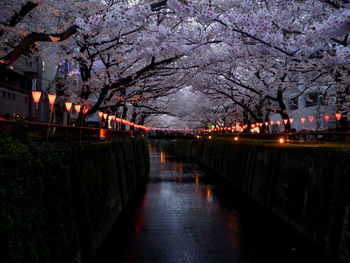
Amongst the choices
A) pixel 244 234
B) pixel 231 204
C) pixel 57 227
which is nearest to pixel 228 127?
pixel 231 204

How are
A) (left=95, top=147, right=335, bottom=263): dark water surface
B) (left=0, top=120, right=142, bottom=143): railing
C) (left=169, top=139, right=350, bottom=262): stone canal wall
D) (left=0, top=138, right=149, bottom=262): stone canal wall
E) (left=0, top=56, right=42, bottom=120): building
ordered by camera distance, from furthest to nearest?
(left=0, top=56, right=42, bottom=120): building, (left=95, top=147, right=335, bottom=263): dark water surface, (left=169, top=139, right=350, bottom=262): stone canal wall, (left=0, top=120, right=142, bottom=143): railing, (left=0, top=138, right=149, bottom=262): stone canal wall

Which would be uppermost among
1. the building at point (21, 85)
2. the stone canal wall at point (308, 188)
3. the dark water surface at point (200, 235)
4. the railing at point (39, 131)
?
the building at point (21, 85)

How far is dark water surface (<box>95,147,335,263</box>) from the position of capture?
1034 cm

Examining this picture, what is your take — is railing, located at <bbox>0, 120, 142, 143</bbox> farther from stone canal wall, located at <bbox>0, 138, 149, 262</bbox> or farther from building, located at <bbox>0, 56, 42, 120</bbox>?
building, located at <bbox>0, 56, 42, 120</bbox>

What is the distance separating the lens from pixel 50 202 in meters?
6.59

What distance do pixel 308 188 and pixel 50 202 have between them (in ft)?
26.8

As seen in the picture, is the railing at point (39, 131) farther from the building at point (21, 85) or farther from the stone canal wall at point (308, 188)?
the building at point (21, 85)

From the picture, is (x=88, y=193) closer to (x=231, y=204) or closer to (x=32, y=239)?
(x=32, y=239)

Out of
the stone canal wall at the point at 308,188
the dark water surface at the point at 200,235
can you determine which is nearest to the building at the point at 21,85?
the dark water surface at the point at 200,235

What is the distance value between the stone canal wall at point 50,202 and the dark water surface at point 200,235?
1.43 meters

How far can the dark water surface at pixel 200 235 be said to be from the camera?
10.3 metres

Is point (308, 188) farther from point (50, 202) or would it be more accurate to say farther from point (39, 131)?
point (39, 131)

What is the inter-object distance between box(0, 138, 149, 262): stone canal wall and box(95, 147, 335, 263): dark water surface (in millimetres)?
1433

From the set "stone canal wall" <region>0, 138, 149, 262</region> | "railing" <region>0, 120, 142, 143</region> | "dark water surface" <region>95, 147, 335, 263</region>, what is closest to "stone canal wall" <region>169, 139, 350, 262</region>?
"dark water surface" <region>95, 147, 335, 263</region>
